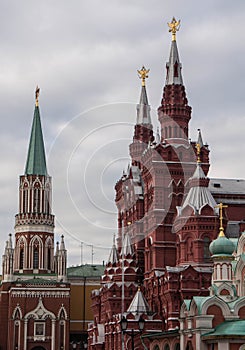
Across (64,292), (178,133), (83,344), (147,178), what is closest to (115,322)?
(147,178)

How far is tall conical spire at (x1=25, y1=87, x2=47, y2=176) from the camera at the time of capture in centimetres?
10150

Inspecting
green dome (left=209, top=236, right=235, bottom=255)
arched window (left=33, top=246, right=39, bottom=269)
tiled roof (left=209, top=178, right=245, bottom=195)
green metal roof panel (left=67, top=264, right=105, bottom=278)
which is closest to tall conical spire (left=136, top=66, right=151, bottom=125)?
tiled roof (left=209, top=178, right=245, bottom=195)

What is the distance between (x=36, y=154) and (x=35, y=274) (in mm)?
16346

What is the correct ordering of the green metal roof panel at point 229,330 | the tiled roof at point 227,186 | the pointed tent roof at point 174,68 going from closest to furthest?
the green metal roof panel at point 229,330 → the tiled roof at point 227,186 → the pointed tent roof at point 174,68

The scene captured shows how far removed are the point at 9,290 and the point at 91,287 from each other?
1437cm

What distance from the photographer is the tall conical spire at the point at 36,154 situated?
333 feet

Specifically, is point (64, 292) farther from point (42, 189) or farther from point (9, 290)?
point (42, 189)

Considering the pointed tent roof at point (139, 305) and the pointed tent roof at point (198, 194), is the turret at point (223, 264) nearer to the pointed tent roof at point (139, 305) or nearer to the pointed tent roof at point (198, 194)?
the pointed tent roof at point (198, 194)

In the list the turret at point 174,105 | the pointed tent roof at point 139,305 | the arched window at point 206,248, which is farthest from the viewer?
the turret at point 174,105

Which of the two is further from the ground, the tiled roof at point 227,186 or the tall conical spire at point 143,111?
the tall conical spire at point 143,111

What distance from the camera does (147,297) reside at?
70.5 metres

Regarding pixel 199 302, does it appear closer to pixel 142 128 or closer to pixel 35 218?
pixel 142 128

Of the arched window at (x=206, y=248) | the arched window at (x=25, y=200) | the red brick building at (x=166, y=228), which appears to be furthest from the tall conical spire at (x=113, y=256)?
the arched window at (x=25, y=200)

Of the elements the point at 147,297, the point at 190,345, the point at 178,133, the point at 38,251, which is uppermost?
the point at 178,133
